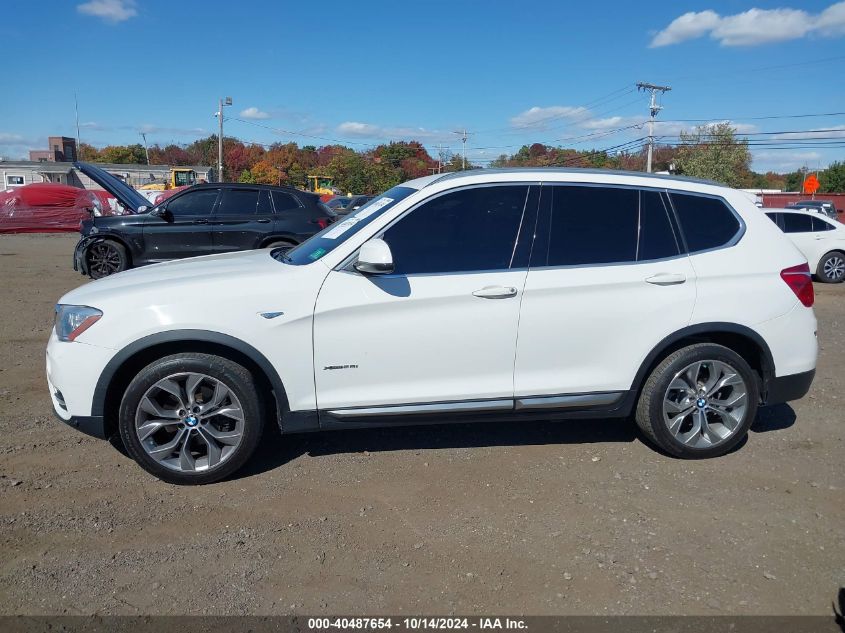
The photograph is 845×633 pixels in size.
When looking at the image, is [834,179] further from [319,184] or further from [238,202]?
[238,202]

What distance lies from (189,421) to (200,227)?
8.31m

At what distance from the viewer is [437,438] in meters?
4.80

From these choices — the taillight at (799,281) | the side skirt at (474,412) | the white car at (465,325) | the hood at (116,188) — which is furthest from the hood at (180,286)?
the hood at (116,188)

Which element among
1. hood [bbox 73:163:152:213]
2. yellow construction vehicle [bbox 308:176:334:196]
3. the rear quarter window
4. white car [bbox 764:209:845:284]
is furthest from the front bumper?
yellow construction vehicle [bbox 308:176:334:196]

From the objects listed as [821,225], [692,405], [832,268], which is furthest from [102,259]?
[832,268]

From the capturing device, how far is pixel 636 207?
4352 mm

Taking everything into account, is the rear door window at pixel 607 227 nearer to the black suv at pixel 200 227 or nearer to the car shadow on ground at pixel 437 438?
the car shadow on ground at pixel 437 438

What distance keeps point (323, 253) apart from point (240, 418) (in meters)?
1.10

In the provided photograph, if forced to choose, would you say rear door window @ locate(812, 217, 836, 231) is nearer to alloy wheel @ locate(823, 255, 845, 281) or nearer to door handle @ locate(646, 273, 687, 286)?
alloy wheel @ locate(823, 255, 845, 281)

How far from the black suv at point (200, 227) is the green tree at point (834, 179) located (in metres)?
86.7

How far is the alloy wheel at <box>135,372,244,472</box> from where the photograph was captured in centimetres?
384

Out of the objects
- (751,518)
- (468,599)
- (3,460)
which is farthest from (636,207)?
(3,460)

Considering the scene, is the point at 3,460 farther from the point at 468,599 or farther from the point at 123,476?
the point at 468,599

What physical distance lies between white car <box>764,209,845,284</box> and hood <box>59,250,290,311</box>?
12.9m
